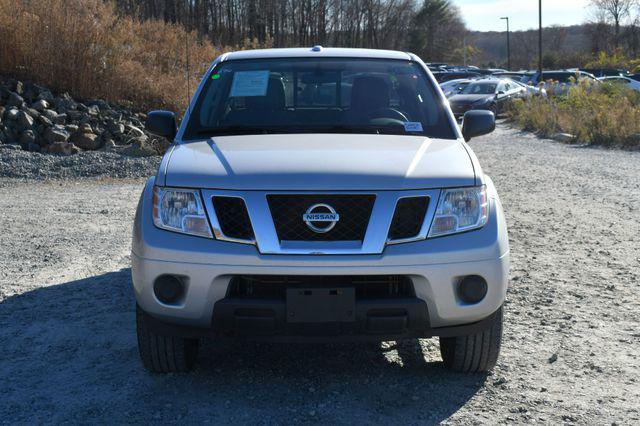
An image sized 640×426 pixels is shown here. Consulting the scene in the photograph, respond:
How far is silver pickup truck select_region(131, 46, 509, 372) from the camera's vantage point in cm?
364

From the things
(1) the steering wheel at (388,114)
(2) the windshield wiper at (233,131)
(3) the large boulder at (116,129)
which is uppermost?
(1) the steering wheel at (388,114)

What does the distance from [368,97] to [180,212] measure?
1700 millimetres

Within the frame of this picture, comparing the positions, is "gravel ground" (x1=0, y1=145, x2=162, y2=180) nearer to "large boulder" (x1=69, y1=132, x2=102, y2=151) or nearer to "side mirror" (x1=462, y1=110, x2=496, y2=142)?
"large boulder" (x1=69, y1=132, x2=102, y2=151)

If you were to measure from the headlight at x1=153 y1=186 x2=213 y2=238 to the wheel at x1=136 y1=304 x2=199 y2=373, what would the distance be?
50 centimetres

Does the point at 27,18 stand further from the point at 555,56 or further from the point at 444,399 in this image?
the point at 555,56

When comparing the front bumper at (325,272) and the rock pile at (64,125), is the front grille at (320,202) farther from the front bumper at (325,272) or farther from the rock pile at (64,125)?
the rock pile at (64,125)

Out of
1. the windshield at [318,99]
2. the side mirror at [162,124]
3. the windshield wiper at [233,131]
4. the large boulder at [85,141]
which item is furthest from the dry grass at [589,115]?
the windshield wiper at [233,131]

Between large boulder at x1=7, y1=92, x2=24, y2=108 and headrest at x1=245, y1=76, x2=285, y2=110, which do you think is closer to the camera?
headrest at x1=245, y1=76, x2=285, y2=110

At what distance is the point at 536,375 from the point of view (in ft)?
14.0

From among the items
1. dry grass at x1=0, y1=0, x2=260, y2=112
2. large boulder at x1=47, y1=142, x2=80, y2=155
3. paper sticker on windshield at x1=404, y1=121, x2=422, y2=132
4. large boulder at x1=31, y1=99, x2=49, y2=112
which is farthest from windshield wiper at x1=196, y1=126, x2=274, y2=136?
dry grass at x1=0, y1=0, x2=260, y2=112

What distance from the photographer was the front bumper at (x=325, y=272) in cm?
362

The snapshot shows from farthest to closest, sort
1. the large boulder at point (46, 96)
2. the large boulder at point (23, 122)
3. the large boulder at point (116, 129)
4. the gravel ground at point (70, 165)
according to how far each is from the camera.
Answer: the large boulder at point (46, 96) → the large boulder at point (116, 129) → the large boulder at point (23, 122) → the gravel ground at point (70, 165)

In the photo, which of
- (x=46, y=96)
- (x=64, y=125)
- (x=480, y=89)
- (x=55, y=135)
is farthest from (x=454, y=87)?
(x=55, y=135)

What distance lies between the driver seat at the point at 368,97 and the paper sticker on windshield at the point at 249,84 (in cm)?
57
